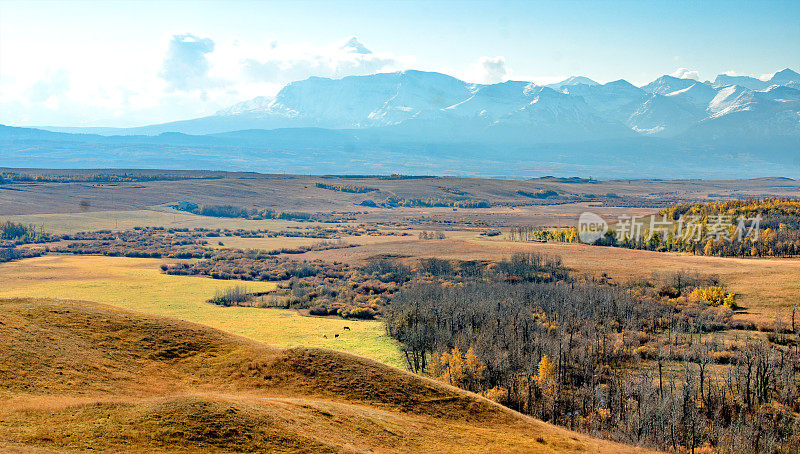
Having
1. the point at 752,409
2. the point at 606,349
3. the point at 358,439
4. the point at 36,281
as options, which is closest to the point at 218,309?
the point at 36,281

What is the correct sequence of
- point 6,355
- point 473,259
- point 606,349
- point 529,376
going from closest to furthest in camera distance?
point 6,355 < point 529,376 < point 606,349 < point 473,259

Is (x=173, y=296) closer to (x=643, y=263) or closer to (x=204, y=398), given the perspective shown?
(x=204, y=398)

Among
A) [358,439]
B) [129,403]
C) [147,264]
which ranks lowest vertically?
[147,264]

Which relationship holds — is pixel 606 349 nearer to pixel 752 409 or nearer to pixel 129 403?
pixel 752 409

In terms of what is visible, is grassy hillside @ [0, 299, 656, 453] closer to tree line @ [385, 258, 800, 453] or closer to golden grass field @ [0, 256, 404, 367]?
tree line @ [385, 258, 800, 453]

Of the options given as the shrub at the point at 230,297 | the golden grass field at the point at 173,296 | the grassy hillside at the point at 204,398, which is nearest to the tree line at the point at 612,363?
the golden grass field at the point at 173,296

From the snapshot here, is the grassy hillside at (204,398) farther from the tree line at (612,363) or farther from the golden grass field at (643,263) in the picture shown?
the golden grass field at (643,263)

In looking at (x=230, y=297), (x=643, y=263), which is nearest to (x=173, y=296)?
(x=230, y=297)

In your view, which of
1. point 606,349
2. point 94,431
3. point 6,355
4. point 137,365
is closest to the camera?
point 94,431
